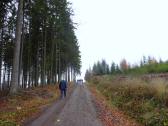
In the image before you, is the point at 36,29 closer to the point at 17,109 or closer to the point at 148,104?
the point at 17,109

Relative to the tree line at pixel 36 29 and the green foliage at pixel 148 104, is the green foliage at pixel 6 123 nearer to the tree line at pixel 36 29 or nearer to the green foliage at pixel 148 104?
the green foliage at pixel 148 104

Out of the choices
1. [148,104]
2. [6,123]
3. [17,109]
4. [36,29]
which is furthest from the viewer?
[36,29]

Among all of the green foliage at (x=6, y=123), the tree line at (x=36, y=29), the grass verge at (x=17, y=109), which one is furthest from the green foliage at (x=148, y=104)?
the tree line at (x=36, y=29)

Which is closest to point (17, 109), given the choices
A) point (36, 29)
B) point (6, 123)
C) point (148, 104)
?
point (6, 123)

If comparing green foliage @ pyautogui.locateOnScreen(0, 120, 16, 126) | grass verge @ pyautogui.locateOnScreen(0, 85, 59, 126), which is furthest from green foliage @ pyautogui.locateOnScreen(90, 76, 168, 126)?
green foliage @ pyautogui.locateOnScreen(0, 120, 16, 126)

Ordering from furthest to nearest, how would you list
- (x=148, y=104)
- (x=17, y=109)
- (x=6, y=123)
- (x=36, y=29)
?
(x=36, y=29) → (x=17, y=109) → (x=148, y=104) → (x=6, y=123)

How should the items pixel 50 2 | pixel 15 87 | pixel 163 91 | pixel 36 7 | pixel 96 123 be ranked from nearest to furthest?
pixel 96 123 < pixel 163 91 < pixel 15 87 < pixel 36 7 < pixel 50 2

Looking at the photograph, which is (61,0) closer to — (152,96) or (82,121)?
(152,96)

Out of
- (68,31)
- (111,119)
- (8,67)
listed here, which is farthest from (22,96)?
(8,67)

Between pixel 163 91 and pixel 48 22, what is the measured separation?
24496 mm

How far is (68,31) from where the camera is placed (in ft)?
150

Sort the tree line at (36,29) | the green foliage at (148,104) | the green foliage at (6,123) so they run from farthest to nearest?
the tree line at (36,29), the green foliage at (148,104), the green foliage at (6,123)

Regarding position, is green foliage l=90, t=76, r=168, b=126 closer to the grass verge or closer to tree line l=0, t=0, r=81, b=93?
the grass verge

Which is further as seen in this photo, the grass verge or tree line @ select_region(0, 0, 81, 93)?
tree line @ select_region(0, 0, 81, 93)
